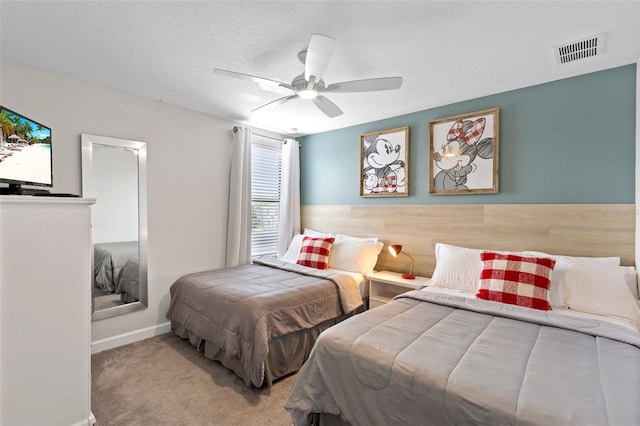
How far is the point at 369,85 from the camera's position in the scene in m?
2.05

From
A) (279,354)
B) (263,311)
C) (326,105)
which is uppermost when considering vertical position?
(326,105)

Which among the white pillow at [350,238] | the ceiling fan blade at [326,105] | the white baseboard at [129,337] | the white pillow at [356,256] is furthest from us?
the white pillow at [350,238]

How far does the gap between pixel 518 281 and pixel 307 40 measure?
2178 mm

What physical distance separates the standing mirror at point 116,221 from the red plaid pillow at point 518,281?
3.08 meters

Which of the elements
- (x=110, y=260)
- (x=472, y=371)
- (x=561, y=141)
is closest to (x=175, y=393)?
(x=110, y=260)

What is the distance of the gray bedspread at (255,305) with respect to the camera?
216 centimetres

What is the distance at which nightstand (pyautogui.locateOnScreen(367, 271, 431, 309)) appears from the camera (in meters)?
2.91

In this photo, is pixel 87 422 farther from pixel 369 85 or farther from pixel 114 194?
pixel 369 85

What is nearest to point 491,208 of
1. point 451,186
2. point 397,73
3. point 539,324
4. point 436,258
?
point 451,186

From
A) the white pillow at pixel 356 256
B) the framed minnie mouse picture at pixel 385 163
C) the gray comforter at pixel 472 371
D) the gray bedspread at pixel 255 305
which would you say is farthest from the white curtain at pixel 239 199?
the gray comforter at pixel 472 371

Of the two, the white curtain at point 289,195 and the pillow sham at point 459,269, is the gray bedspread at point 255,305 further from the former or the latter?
the white curtain at point 289,195

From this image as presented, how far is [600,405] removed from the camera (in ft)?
3.34

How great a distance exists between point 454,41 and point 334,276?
2114mm

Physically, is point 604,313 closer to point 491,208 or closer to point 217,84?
point 491,208
